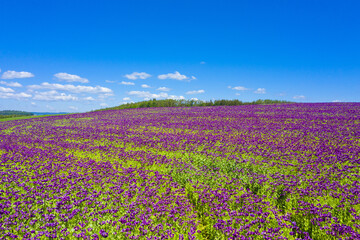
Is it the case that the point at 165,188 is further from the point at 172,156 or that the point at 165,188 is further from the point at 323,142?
the point at 323,142

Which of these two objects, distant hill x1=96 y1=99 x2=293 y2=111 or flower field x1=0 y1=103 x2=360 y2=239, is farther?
distant hill x1=96 y1=99 x2=293 y2=111

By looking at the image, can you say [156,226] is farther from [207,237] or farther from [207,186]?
[207,186]

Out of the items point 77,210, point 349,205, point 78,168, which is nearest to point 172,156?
point 78,168

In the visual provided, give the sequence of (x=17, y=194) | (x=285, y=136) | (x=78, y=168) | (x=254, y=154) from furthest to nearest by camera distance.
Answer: (x=285, y=136) → (x=254, y=154) → (x=78, y=168) → (x=17, y=194)

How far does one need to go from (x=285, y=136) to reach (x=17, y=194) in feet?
44.3

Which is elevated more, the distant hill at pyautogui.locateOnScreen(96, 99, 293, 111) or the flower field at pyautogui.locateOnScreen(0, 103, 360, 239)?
the distant hill at pyautogui.locateOnScreen(96, 99, 293, 111)

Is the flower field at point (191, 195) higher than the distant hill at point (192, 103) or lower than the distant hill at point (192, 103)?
lower

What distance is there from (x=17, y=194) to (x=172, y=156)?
598 centimetres

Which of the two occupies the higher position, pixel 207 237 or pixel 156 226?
pixel 156 226

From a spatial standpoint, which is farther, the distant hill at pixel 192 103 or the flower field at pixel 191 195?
the distant hill at pixel 192 103

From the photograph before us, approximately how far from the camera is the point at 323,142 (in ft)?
36.0

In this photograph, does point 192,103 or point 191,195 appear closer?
point 191,195

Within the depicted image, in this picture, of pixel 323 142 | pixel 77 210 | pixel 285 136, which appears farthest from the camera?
pixel 285 136

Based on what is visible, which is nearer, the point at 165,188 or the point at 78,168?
the point at 165,188
